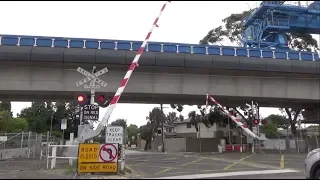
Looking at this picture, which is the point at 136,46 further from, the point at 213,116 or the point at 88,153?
the point at 213,116

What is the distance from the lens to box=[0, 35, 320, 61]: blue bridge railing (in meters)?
24.5

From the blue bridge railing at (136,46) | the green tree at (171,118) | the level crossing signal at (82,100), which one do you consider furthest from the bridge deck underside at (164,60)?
the green tree at (171,118)

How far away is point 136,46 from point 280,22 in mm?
19782

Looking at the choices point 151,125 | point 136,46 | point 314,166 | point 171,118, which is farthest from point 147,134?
point 314,166

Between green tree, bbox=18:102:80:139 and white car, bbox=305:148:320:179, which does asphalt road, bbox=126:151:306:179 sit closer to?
white car, bbox=305:148:320:179

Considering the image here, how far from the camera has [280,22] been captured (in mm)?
38781

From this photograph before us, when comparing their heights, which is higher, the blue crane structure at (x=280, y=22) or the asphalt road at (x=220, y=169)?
the blue crane structure at (x=280, y=22)

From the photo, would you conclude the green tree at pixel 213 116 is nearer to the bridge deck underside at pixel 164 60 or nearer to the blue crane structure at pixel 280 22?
the blue crane structure at pixel 280 22

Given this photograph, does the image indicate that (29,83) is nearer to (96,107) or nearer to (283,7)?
(96,107)

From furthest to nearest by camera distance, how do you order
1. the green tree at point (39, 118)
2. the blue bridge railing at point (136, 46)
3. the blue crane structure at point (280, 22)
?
the green tree at point (39, 118) < the blue crane structure at point (280, 22) < the blue bridge railing at point (136, 46)

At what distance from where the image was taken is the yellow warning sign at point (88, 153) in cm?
1284

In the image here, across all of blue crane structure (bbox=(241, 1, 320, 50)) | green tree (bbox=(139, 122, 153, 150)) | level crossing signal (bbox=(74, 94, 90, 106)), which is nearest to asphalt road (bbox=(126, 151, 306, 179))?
level crossing signal (bbox=(74, 94, 90, 106))

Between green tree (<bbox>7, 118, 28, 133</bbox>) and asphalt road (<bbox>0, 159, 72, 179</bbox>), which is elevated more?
green tree (<bbox>7, 118, 28, 133</bbox>)

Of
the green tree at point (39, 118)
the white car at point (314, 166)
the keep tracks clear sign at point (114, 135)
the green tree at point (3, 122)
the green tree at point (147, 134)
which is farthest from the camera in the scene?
the green tree at point (147, 134)
